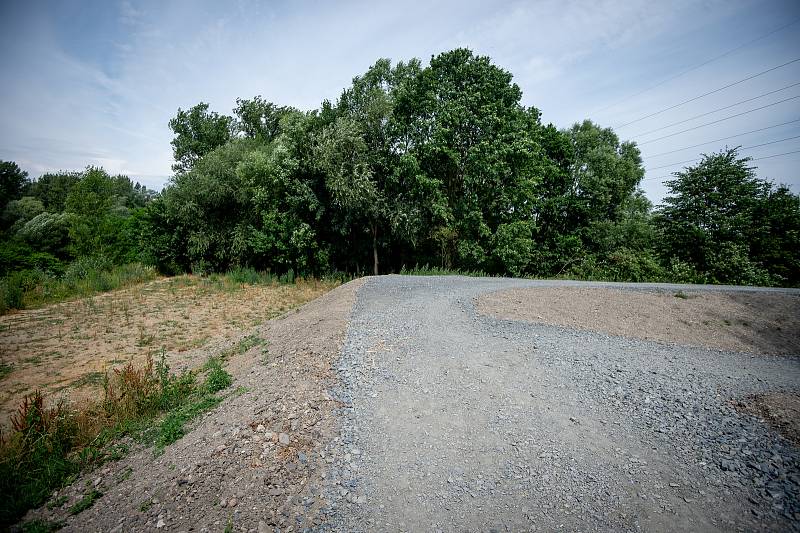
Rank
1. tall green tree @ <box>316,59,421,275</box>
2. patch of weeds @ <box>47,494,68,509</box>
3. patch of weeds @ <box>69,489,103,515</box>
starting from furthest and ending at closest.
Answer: tall green tree @ <box>316,59,421,275</box> → patch of weeds @ <box>47,494,68,509</box> → patch of weeds @ <box>69,489,103,515</box>

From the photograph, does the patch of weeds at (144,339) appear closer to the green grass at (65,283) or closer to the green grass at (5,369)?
the green grass at (5,369)

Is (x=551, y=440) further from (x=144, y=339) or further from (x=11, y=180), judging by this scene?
(x=11, y=180)

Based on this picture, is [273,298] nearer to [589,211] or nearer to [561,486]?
[561,486]

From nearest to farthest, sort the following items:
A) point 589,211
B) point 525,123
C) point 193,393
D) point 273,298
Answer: point 193,393 → point 273,298 → point 525,123 → point 589,211

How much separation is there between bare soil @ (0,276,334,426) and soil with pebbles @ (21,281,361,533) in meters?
3.38

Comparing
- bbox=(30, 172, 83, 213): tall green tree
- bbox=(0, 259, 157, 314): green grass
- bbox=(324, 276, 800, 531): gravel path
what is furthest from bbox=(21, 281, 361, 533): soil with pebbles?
bbox=(30, 172, 83, 213): tall green tree

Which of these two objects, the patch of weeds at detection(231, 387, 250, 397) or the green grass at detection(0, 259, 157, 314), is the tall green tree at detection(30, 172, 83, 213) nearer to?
the green grass at detection(0, 259, 157, 314)

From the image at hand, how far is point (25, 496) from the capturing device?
394 cm

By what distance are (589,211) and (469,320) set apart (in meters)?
21.1

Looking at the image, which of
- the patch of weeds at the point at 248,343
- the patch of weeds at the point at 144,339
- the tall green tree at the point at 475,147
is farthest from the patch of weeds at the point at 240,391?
the tall green tree at the point at 475,147

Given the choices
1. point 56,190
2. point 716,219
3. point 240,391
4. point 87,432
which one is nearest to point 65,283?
point 87,432

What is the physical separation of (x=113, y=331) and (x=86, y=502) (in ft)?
27.6

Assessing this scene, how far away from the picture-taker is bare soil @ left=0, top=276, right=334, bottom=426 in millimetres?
7281

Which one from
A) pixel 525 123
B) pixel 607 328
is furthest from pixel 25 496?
pixel 525 123
